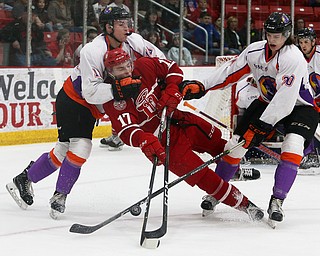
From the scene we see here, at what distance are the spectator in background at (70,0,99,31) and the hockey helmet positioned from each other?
12.4 ft

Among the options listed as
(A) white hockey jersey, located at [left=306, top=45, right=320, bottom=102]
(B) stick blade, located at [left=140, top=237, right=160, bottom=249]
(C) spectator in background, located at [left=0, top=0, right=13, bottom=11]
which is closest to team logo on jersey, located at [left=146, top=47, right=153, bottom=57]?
(B) stick blade, located at [left=140, top=237, right=160, bottom=249]

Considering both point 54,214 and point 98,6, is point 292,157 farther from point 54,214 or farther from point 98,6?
point 98,6

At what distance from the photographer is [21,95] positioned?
251 inches

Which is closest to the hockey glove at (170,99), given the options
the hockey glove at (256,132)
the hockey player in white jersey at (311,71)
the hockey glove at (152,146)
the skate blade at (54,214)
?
the hockey glove at (152,146)

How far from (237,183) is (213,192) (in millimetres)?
1271

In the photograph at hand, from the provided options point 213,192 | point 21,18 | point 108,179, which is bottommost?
point 108,179

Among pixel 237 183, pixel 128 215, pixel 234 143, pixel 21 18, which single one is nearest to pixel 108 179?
pixel 237 183

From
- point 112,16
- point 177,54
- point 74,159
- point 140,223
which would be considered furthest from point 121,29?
point 177,54

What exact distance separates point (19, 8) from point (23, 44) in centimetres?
31

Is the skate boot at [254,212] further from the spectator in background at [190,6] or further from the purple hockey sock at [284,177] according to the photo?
the spectator in background at [190,6]

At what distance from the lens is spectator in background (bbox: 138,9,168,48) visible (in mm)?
7782

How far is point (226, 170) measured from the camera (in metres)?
3.75

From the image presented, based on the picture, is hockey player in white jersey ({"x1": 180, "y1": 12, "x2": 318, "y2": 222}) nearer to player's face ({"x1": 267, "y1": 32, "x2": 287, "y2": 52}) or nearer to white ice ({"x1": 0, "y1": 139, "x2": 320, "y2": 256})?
player's face ({"x1": 267, "y1": 32, "x2": 287, "y2": 52})

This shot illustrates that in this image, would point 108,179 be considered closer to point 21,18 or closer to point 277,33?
point 277,33
